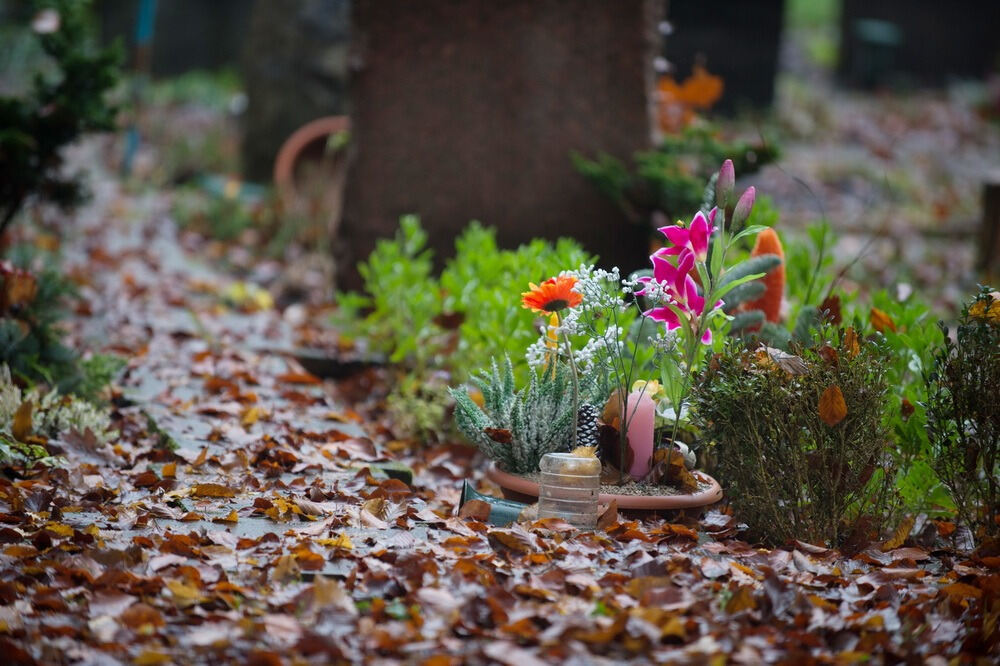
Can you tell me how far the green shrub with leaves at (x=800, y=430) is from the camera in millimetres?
2961

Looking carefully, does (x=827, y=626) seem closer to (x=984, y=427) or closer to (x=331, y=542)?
(x=984, y=427)

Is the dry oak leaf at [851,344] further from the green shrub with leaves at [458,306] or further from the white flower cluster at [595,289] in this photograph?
the green shrub with leaves at [458,306]

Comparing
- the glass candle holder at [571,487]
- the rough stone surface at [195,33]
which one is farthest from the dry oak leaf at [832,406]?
the rough stone surface at [195,33]

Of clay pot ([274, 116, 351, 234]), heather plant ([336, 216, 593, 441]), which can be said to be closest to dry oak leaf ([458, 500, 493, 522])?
heather plant ([336, 216, 593, 441])

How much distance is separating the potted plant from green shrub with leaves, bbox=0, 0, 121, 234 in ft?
9.65

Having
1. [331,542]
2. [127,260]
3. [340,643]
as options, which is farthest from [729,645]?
[127,260]

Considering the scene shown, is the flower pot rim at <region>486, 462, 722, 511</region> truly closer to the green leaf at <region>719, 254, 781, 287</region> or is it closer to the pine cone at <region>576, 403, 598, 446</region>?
the pine cone at <region>576, 403, 598, 446</region>

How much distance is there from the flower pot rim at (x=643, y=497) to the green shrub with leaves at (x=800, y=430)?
11cm

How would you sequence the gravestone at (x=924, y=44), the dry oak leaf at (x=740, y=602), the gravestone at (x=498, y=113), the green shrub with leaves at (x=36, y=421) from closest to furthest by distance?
the dry oak leaf at (x=740, y=602)
the green shrub with leaves at (x=36, y=421)
the gravestone at (x=498, y=113)
the gravestone at (x=924, y=44)

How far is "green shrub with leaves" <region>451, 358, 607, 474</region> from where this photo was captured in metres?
3.20

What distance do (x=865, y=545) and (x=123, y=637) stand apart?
2036mm

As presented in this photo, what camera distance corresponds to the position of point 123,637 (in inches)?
89.4


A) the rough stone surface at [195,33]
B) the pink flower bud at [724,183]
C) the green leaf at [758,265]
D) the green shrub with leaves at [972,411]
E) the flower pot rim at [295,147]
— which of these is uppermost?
the rough stone surface at [195,33]

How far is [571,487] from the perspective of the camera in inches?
115
